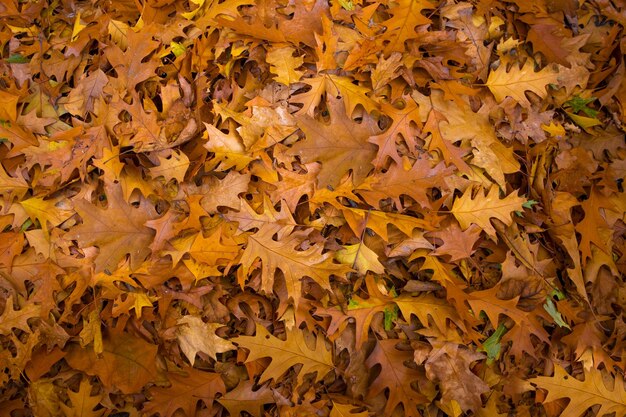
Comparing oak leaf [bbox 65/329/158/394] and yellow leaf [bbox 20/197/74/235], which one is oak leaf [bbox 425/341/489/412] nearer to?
oak leaf [bbox 65/329/158/394]

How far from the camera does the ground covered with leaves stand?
1.79 m

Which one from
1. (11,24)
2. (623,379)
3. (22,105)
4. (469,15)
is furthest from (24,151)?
(623,379)

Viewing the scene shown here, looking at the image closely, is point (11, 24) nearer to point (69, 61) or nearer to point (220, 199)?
point (69, 61)

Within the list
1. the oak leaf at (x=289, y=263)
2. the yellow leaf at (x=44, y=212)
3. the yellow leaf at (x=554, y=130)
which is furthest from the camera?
the yellow leaf at (x=554, y=130)

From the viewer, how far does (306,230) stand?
1.79 meters

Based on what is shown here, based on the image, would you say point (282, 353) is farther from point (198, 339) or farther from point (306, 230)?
point (306, 230)

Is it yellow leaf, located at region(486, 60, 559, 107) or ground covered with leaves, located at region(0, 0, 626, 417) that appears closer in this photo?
ground covered with leaves, located at region(0, 0, 626, 417)

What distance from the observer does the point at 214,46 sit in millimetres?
1973

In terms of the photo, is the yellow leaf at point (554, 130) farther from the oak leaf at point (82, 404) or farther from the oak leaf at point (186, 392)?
the oak leaf at point (82, 404)

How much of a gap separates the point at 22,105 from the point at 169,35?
0.65 meters

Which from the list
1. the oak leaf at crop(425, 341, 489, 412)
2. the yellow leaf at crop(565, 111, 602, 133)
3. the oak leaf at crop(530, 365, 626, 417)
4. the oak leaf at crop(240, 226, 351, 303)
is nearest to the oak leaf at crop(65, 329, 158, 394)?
the oak leaf at crop(240, 226, 351, 303)

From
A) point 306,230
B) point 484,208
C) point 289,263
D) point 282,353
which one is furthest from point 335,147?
point 282,353

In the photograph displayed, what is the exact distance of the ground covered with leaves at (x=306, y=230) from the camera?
70.6 inches

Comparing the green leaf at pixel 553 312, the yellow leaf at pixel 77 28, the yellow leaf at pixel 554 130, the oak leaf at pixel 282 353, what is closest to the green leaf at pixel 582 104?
the yellow leaf at pixel 554 130
